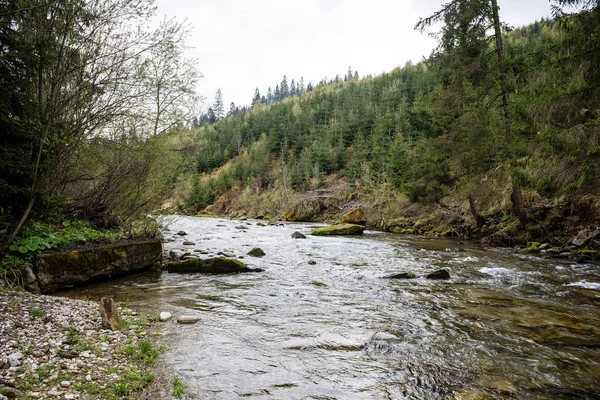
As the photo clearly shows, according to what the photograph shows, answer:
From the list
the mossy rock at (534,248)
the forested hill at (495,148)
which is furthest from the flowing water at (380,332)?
the forested hill at (495,148)

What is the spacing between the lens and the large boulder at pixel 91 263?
6793 mm

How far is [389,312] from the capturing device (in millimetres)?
6250

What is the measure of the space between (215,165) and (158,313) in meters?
76.4

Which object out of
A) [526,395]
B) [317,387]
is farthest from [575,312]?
[317,387]

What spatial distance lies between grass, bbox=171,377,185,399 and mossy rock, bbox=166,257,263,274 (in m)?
6.51

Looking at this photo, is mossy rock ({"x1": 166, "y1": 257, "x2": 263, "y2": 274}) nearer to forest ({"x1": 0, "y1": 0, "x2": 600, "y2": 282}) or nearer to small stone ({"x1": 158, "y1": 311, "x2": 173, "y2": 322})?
forest ({"x1": 0, "y1": 0, "x2": 600, "y2": 282})

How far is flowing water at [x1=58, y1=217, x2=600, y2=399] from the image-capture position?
12.0 feet

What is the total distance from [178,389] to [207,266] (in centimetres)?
685

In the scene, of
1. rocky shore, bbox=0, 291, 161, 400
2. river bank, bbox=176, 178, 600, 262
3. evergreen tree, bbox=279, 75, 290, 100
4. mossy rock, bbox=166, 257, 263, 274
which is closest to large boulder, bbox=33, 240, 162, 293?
mossy rock, bbox=166, 257, 263, 274

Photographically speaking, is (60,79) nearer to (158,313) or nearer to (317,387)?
(158,313)

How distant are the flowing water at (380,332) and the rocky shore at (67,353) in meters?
0.45

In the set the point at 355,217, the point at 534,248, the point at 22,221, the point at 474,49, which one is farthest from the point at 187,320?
the point at 355,217

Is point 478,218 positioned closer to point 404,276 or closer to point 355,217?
point 404,276

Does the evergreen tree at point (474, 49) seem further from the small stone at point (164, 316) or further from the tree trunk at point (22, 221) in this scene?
the tree trunk at point (22, 221)
